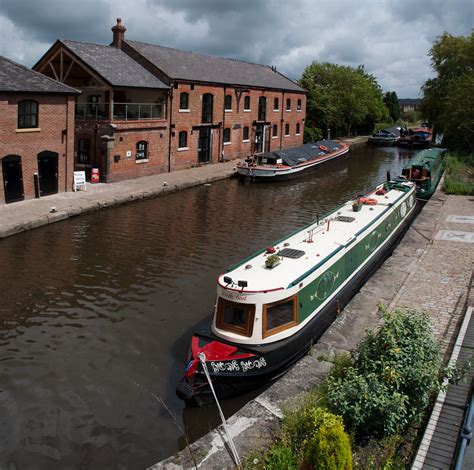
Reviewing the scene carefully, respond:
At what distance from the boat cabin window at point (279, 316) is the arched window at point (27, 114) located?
14.9 m

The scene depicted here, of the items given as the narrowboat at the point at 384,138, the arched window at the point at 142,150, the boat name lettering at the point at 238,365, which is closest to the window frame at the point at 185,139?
the arched window at the point at 142,150

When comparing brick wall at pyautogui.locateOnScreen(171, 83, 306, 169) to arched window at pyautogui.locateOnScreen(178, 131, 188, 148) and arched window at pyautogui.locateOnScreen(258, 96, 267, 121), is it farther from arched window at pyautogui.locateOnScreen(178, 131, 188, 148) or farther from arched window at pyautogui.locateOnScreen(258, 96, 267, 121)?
arched window at pyautogui.locateOnScreen(258, 96, 267, 121)

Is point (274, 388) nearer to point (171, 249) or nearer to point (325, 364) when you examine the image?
point (325, 364)

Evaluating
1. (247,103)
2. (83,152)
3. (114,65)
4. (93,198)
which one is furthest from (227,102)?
(93,198)

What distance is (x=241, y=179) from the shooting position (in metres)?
30.2

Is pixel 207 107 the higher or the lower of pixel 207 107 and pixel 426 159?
the higher

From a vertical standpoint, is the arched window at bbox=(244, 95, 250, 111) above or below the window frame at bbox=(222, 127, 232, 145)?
above

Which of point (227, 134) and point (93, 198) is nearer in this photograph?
point (93, 198)

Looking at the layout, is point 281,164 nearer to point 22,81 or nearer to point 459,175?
point 459,175

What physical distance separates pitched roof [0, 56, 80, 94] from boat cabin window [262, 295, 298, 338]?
14377 mm

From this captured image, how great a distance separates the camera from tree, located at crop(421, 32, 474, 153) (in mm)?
37875

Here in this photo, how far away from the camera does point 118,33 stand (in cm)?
3008

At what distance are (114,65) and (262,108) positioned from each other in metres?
14.0

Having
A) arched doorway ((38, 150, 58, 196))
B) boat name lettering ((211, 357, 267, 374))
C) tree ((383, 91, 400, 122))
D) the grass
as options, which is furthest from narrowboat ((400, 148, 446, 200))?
tree ((383, 91, 400, 122))
